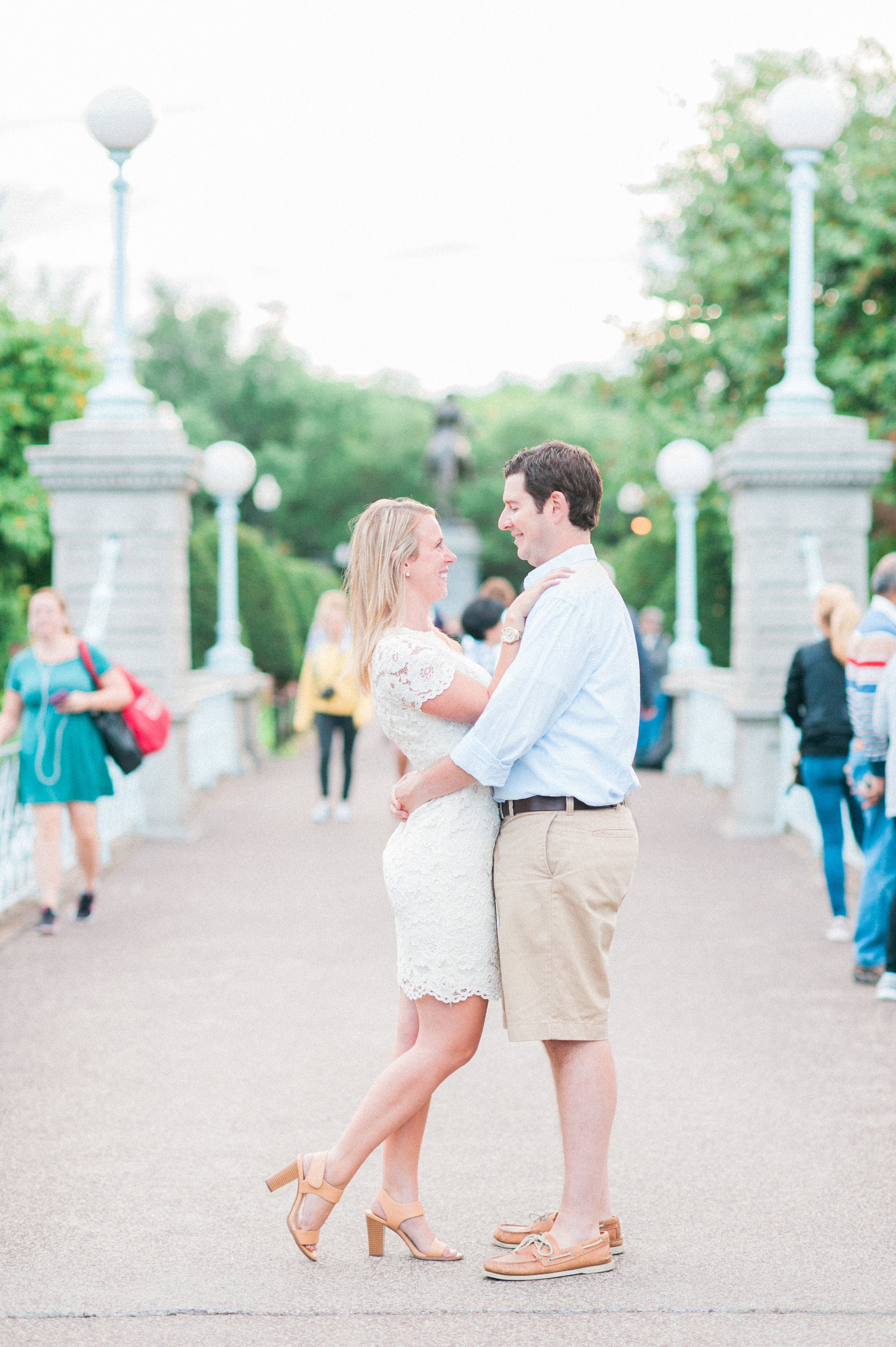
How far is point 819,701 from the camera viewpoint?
7.39 m

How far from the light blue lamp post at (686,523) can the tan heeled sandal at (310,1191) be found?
13711 millimetres

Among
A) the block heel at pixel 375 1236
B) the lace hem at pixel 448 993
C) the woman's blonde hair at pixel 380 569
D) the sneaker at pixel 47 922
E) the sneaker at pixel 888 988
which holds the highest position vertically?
the woman's blonde hair at pixel 380 569

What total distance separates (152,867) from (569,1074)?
21.6 feet

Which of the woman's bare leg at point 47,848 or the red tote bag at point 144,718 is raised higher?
the red tote bag at point 144,718

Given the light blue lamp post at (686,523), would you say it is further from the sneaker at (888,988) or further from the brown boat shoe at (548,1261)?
the brown boat shoe at (548,1261)

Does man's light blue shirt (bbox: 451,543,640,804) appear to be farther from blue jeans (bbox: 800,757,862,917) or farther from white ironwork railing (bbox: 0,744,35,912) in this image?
white ironwork railing (bbox: 0,744,35,912)

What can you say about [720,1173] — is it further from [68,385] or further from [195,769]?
[68,385]

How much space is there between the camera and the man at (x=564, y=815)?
3.44m

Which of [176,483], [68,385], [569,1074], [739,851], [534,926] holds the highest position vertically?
[68,385]

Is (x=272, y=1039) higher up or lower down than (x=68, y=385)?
lower down

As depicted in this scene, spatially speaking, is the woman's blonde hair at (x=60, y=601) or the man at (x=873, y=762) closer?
the man at (x=873, y=762)

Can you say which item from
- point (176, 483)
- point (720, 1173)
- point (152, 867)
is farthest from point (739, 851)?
point (720, 1173)

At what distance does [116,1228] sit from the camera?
12.6ft

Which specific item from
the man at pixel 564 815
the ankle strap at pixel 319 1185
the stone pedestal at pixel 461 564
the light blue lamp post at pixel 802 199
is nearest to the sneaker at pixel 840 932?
the man at pixel 564 815
